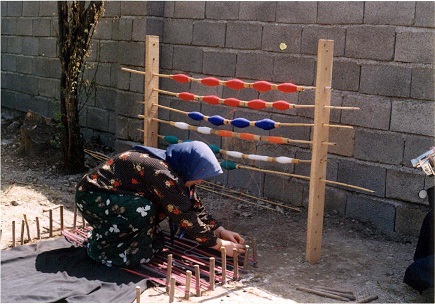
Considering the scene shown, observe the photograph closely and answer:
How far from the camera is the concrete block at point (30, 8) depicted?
28.0 feet

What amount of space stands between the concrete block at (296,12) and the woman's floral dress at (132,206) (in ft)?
6.36

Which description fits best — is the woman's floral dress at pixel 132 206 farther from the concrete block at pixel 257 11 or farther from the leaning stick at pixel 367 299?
the concrete block at pixel 257 11

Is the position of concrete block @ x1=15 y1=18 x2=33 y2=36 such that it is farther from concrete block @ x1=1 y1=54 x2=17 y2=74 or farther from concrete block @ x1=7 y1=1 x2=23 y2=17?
concrete block @ x1=1 y1=54 x2=17 y2=74

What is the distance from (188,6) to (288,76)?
4.56 ft

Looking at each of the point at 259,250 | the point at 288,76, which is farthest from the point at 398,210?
the point at 288,76

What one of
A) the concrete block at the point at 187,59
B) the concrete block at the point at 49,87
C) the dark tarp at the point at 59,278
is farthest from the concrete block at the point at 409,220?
the concrete block at the point at 49,87

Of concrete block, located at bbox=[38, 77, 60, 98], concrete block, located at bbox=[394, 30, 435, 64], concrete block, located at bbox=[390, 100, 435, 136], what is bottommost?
concrete block, located at bbox=[38, 77, 60, 98]

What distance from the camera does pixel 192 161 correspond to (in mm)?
3877

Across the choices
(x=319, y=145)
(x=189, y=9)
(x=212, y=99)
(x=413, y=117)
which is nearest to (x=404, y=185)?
(x=413, y=117)

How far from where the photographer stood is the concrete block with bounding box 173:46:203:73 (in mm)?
5922

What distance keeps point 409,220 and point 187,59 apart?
263 cm

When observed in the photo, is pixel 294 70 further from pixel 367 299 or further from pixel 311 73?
pixel 367 299

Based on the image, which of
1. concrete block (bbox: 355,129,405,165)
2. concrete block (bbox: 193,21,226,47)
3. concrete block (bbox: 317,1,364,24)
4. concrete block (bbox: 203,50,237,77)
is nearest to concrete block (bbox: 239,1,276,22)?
concrete block (bbox: 193,21,226,47)

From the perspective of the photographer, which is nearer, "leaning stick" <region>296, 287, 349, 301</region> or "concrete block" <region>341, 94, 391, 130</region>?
"leaning stick" <region>296, 287, 349, 301</region>
